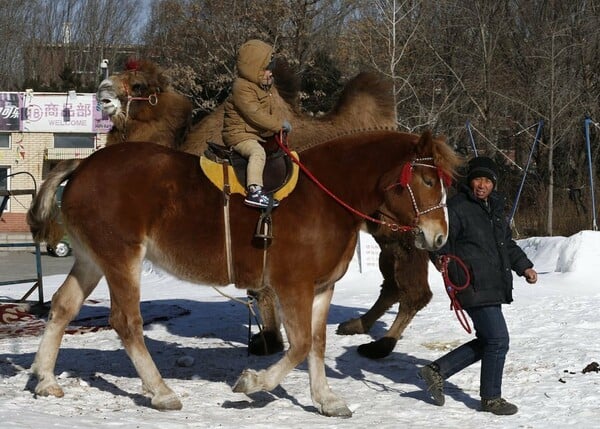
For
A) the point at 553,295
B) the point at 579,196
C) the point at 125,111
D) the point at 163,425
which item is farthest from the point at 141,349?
the point at 579,196

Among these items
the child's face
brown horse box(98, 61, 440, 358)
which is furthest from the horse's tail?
brown horse box(98, 61, 440, 358)

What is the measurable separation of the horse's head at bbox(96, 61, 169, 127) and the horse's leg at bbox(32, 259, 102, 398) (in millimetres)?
2028

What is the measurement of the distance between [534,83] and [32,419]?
2047 cm

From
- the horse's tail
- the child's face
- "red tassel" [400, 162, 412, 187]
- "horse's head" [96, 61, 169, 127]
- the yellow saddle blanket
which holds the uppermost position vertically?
the child's face

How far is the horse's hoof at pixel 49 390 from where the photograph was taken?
6805mm

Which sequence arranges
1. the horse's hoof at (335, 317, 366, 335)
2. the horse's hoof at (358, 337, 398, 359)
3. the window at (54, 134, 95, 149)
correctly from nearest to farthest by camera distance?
the horse's hoof at (358, 337, 398, 359), the horse's hoof at (335, 317, 366, 335), the window at (54, 134, 95, 149)

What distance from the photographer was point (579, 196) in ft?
76.7

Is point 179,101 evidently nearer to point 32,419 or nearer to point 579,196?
point 32,419

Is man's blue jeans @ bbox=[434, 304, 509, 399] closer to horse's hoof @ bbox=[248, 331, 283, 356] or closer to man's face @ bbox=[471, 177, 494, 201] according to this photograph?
man's face @ bbox=[471, 177, 494, 201]

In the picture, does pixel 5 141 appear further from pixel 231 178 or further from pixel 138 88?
pixel 231 178

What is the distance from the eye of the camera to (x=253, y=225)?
21.6ft

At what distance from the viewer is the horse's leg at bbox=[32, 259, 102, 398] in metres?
6.89

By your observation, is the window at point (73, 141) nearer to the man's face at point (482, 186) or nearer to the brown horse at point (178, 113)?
the brown horse at point (178, 113)

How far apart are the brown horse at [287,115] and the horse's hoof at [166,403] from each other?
2.18m
